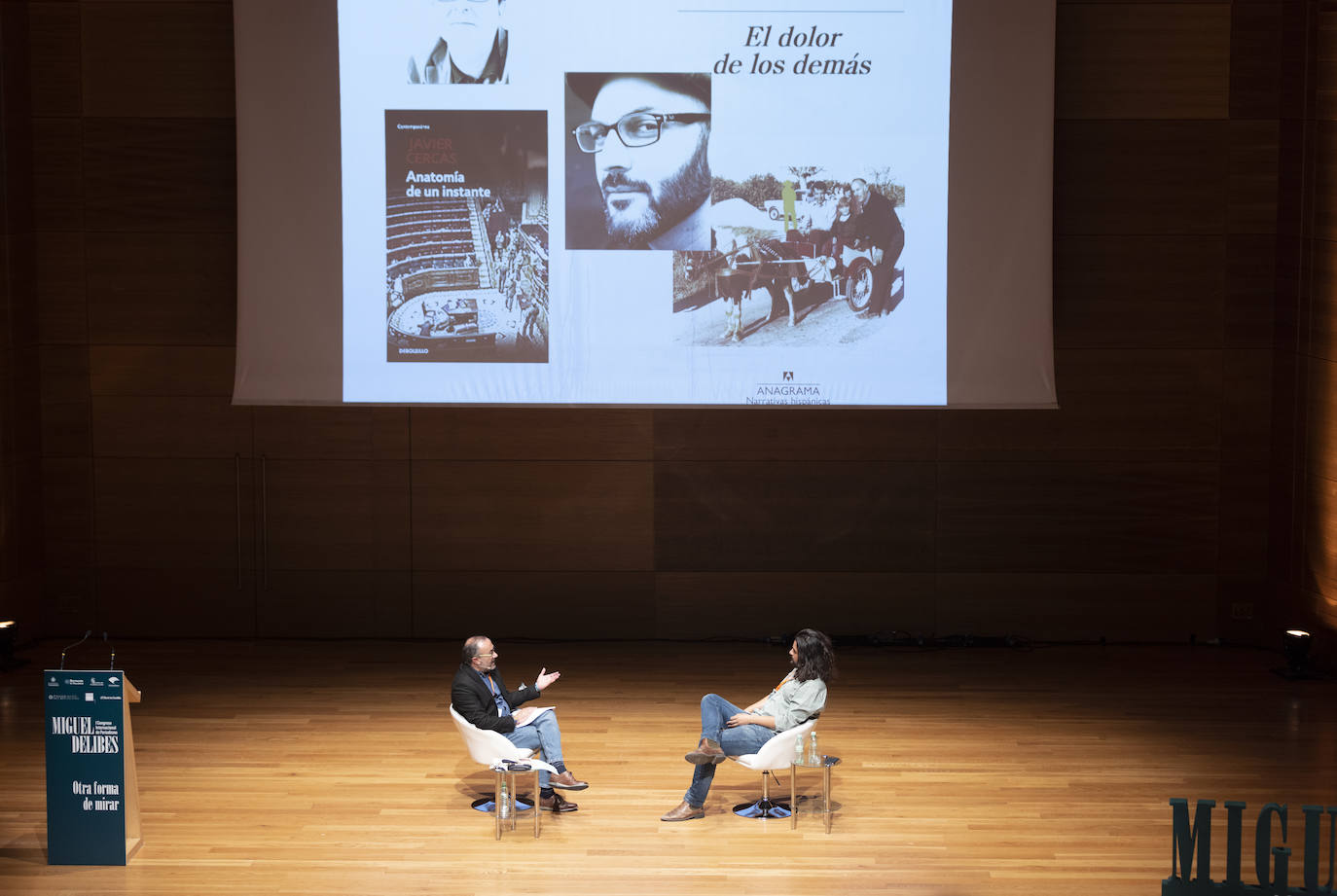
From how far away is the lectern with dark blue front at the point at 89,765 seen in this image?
6184 millimetres

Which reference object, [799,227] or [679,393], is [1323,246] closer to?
[799,227]

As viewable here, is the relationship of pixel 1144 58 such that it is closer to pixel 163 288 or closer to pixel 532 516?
pixel 532 516

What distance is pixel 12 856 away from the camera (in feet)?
20.8

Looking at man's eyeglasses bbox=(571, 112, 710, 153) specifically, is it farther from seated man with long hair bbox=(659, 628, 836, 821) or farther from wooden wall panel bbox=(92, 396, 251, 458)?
seated man with long hair bbox=(659, 628, 836, 821)

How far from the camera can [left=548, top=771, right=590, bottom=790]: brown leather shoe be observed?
686 cm

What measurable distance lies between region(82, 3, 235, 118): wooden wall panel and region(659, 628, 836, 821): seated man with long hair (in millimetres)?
5073

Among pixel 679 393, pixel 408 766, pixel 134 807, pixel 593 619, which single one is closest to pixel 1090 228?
pixel 679 393

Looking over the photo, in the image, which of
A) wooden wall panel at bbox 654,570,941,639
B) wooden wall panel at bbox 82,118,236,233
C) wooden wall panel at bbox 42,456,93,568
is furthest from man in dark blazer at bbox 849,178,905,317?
wooden wall panel at bbox 42,456,93,568

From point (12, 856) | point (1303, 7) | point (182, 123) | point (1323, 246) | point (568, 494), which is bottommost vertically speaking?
point (12, 856)

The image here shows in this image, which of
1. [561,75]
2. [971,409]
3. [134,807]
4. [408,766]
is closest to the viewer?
[134,807]

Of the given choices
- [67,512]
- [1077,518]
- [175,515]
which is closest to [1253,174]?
[1077,518]

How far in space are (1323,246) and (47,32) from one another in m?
7.72

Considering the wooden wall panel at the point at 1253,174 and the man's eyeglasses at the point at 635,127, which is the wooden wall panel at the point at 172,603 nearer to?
the man's eyeglasses at the point at 635,127

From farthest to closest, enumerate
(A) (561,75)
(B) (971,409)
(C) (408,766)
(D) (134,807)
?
(B) (971,409), (A) (561,75), (C) (408,766), (D) (134,807)
